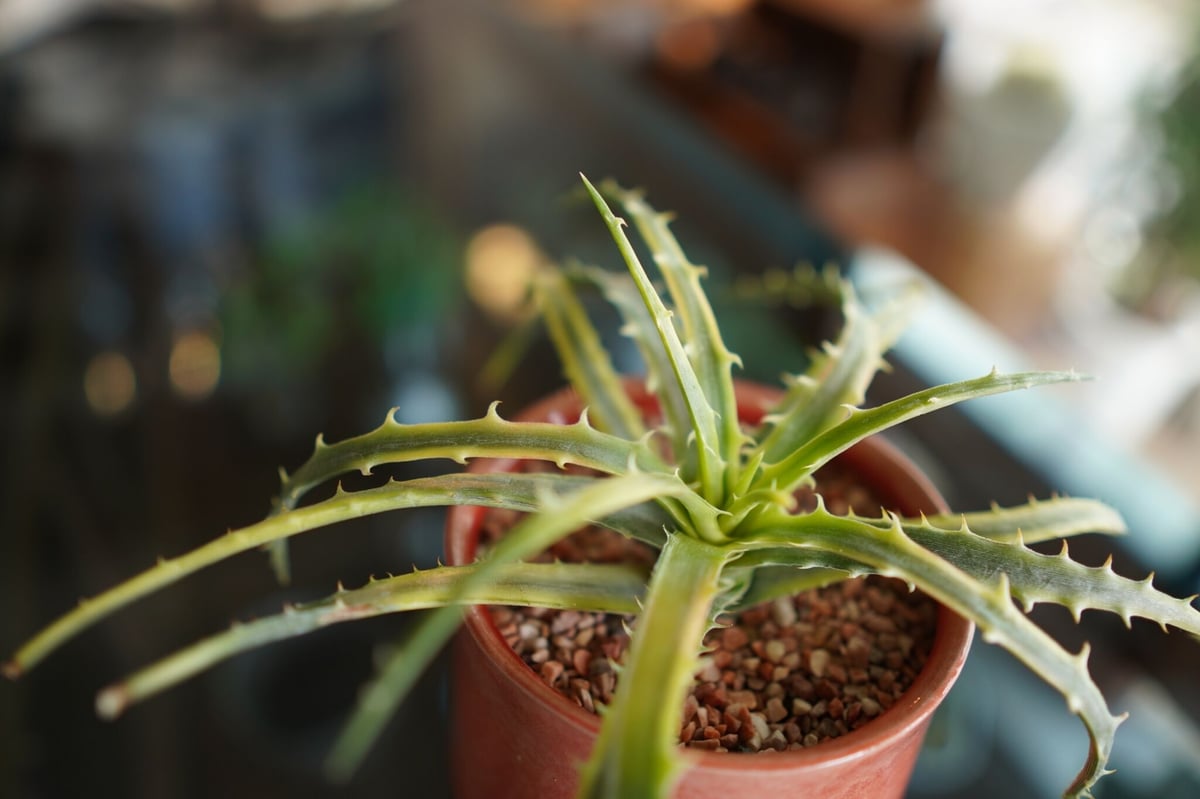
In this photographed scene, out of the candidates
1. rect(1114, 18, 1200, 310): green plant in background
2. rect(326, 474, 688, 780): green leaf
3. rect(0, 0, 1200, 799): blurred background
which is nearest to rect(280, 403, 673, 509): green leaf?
rect(326, 474, 688, 780): green leaf

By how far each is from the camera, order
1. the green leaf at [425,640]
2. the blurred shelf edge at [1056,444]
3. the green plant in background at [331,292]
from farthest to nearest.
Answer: the green plant in background at [331,292]
the blurred shelf edge at [1056,444]
the green leaf at [425,640]

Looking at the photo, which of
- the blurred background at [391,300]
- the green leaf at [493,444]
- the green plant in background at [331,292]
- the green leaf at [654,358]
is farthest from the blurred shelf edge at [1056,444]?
the green plant in background at [331,292]

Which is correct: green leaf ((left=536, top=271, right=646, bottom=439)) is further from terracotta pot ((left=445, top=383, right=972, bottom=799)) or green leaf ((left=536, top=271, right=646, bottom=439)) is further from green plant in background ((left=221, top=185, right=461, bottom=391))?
green plant in background ((left=221, top=185, right=461, bottom=391))

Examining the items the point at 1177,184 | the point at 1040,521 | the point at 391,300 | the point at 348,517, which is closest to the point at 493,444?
the point at 348,517

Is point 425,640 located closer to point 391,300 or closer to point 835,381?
point 835,381

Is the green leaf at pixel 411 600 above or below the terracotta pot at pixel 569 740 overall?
above

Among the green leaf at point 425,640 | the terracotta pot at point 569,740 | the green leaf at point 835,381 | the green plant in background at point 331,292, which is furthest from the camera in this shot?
the green plant in background at point 331,292

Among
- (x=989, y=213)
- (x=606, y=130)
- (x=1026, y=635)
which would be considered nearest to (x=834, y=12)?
(x=989, y=213)

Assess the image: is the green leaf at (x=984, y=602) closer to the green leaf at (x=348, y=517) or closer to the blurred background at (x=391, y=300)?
the green leaf at (x=348, y=517)
